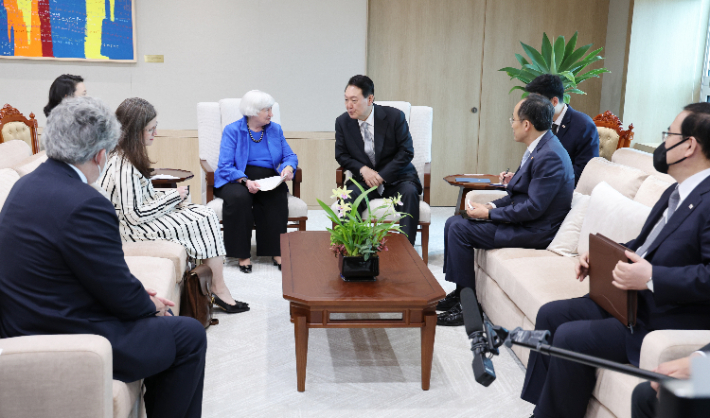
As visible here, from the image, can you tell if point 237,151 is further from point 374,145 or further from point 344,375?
point 344,375

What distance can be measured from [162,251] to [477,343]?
262 cm

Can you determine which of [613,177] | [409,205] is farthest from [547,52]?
[613,177]

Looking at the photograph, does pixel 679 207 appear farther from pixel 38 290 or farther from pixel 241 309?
pixel 241 309

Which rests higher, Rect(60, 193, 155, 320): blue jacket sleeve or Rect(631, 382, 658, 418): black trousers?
Rect(60, 193, 155, 320): blue jacket sleeve

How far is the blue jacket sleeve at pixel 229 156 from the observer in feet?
14.8

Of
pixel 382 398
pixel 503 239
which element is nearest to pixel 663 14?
pixel 503 239

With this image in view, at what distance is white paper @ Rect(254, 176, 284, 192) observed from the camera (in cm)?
443

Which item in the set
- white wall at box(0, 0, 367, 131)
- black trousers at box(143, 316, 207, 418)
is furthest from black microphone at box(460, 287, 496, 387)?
white wall at box(0, 0, 367, 131)

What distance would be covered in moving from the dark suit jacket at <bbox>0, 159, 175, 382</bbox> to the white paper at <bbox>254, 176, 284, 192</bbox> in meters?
2.51

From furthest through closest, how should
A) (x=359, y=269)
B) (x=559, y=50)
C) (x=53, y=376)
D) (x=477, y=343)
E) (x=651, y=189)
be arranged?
1. (x=559, y=50)
2. (x=651, y=189)
3. (x=359, y=269)
4. (x=53, y=376)
5. (x=477, y=343)

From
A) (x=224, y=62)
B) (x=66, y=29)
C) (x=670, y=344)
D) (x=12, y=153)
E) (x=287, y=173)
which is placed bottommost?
(x=670, y=344)

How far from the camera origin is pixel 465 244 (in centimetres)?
365

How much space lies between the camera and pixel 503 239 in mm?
3537

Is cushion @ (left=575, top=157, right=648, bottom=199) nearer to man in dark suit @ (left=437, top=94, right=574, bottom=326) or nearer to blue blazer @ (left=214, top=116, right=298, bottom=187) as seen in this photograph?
man in dark suit @ (left=437, top=94, right=574, bottom=326)
